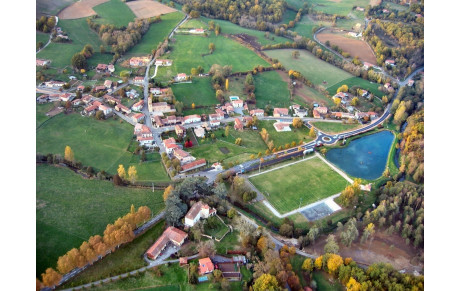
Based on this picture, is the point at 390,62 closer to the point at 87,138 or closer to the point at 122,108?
the point at 122,108

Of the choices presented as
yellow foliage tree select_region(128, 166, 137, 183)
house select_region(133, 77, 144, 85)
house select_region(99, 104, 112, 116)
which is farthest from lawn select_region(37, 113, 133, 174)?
house select_region(133, 77, 144, 85)

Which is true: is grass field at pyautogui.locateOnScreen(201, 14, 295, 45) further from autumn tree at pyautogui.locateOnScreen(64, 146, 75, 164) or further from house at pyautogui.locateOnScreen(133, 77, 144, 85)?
autumn tree at pyautogui.locateOnScreen(64, 146, 75, 164)

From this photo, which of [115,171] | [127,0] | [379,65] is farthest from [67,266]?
[127,0]

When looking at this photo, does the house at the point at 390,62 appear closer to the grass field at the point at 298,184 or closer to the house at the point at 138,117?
the grass field at the point at 298,184

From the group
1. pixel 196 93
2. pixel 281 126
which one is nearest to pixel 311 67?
pixel 281 126

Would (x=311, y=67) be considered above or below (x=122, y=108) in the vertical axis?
below

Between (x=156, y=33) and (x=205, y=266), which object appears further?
(x=156, y=33)
